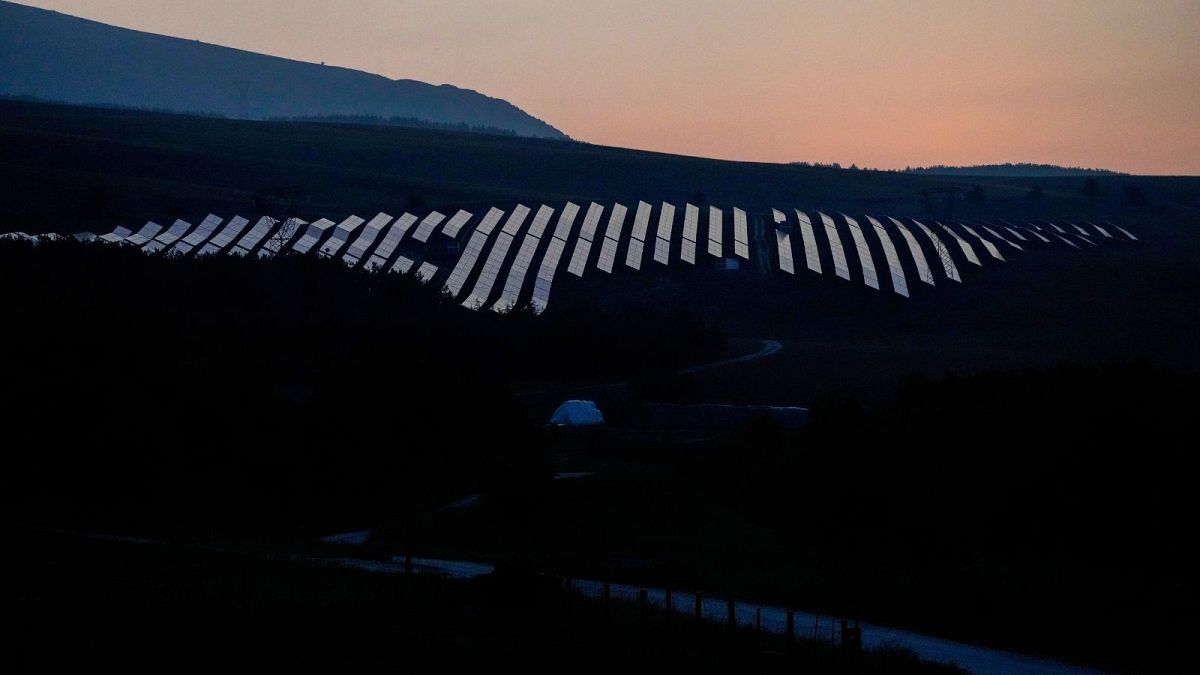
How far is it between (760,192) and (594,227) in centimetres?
4535

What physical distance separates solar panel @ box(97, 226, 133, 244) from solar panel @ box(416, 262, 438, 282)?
15253 mm

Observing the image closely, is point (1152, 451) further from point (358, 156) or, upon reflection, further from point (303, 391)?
point (358, 156)

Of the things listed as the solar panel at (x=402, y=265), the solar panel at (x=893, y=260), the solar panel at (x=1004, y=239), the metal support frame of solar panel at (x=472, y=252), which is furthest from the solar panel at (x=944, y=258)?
the solar panel at (x=402, y=265)

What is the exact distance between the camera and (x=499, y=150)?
13650 centimetres

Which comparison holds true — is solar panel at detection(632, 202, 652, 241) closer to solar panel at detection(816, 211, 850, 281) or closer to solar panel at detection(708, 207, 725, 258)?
solar panel at detection(708, 207, 725, 258)

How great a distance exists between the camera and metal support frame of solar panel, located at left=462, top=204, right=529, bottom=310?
64.6 m

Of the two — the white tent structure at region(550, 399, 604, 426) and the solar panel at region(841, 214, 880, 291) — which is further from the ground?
the solar panel at region(841, 214, 880, 291)

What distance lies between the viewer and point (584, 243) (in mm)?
75375

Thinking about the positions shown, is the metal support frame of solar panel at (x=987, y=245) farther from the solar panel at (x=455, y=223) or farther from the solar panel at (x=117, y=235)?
the solar panel at (x=117, y=235)

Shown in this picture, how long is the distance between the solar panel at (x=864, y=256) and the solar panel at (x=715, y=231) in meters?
7.10

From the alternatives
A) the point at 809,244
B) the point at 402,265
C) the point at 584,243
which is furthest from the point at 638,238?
the point at 402,265

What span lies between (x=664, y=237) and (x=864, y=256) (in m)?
10.3

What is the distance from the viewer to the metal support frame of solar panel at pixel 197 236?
7012 centimetres

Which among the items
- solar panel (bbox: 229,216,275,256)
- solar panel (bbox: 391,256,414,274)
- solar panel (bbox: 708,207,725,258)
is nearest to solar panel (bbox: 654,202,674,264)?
solar panel (bbox: 708,207,725,258)
